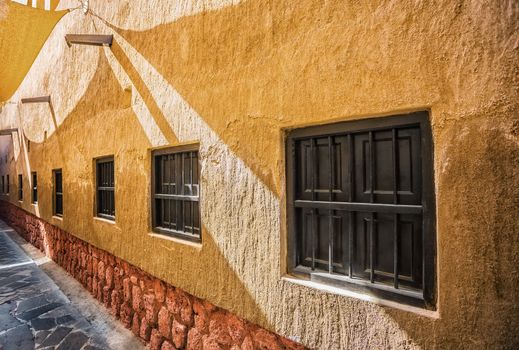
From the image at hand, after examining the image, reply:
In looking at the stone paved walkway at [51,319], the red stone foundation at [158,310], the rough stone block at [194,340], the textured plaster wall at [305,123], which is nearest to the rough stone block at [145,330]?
the red stone foundation at [158,310]

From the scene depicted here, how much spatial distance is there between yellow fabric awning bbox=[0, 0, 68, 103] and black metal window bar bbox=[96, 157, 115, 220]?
346cm

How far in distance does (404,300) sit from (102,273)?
4652mm

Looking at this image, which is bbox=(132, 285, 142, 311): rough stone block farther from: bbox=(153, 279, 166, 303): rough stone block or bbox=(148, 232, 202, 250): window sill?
bbox=(148, 232, 202, 250): window sill

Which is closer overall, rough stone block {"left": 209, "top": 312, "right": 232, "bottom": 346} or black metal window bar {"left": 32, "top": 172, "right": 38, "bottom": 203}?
rough stone block {"left": 209, "top": 312, "right": 232, "bottom": 346}

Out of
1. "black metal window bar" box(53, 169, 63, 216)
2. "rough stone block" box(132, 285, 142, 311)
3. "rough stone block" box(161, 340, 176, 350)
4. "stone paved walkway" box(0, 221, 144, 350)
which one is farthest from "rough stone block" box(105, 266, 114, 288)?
"black metal window bar" box(53, 169, 63, 216)

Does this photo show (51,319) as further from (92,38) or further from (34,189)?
(34,189)

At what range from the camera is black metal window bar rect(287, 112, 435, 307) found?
5.53ft

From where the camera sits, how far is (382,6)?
1674 millimetres

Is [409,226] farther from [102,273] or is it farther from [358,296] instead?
[102,273]

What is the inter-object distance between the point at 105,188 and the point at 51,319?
2.10 metres

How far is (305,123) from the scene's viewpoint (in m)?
2.05

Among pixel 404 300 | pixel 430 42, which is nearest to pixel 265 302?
pixel 404 300

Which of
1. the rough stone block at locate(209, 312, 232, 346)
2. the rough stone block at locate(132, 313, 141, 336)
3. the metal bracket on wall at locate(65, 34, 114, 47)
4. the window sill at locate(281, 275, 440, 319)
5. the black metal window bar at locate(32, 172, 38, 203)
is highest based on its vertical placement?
the metal bracket on wall at locate(65, 34, 114, 47)

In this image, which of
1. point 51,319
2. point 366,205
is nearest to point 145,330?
point 51,319
